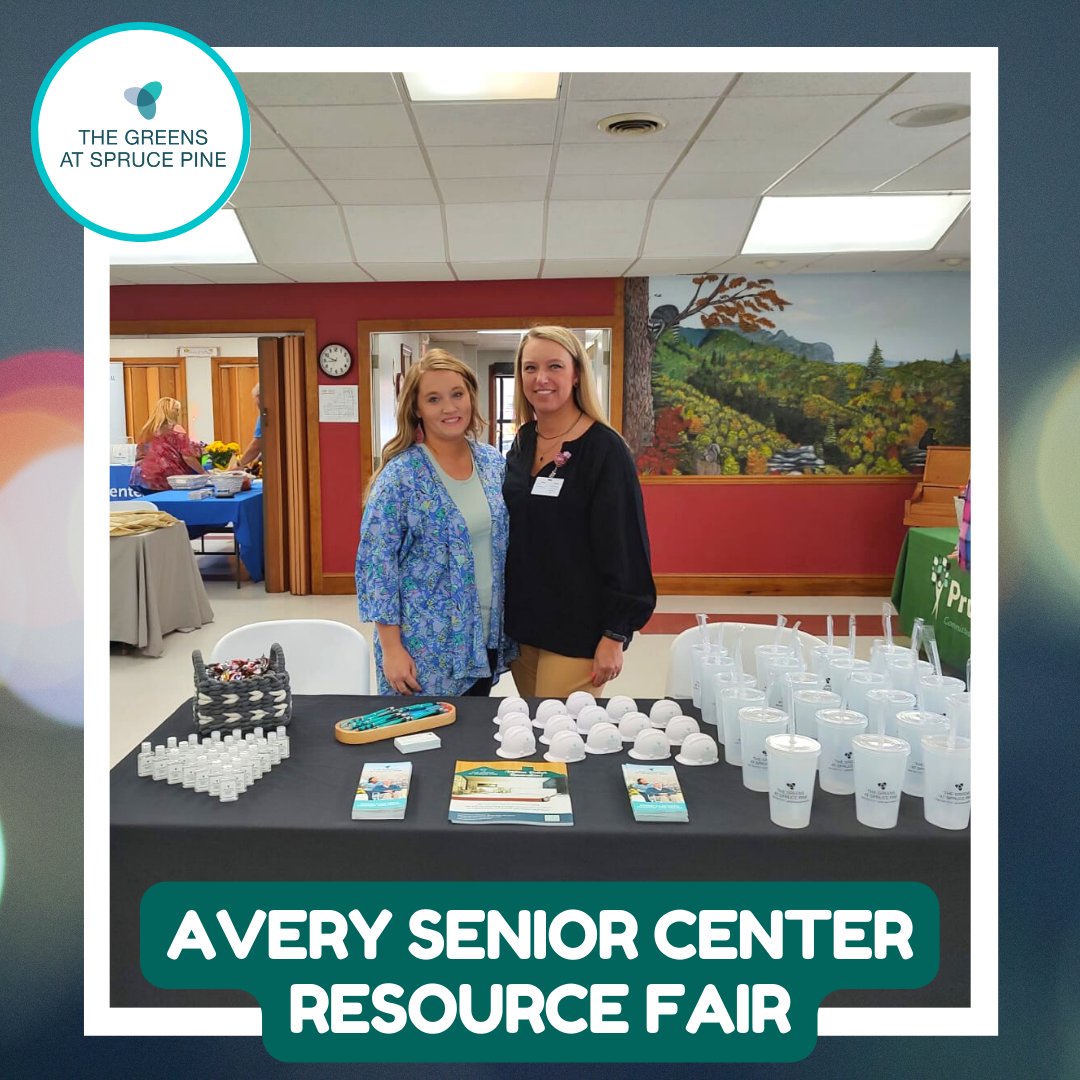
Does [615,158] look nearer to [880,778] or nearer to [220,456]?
[880,778]

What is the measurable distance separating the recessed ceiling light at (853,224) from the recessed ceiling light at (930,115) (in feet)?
5.02

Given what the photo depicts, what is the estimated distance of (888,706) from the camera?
148 centimetres

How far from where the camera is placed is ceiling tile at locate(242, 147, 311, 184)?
172 inches

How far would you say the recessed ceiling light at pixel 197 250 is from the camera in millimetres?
5914

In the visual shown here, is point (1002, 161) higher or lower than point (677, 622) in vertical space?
higher

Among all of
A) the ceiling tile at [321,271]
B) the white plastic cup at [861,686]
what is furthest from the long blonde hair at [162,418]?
the white plastic cup at [861,686]

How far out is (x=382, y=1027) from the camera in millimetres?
1282

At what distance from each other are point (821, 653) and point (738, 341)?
5.52 metres

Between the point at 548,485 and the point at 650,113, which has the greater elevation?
the point at 650,113

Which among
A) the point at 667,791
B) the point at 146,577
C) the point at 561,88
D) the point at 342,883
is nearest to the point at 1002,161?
the point at 667,791

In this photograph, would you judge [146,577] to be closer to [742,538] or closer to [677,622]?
[677,622]

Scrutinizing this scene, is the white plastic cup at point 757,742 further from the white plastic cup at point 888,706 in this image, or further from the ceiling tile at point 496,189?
the ceiling tile at point 496,189

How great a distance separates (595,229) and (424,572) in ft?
13.8

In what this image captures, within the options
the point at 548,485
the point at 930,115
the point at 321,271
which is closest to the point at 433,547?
the point at 548,485
